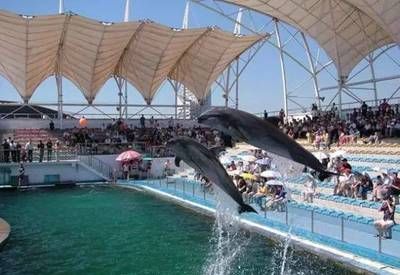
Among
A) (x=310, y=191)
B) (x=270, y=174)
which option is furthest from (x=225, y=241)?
(x=310, y=191)

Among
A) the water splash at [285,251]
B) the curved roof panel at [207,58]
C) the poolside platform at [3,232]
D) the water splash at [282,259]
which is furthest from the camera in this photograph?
the curved roof panel at [207,58]

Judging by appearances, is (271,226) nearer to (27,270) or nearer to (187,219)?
(187,219)

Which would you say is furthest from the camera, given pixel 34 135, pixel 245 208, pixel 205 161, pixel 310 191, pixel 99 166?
pixel 34 135

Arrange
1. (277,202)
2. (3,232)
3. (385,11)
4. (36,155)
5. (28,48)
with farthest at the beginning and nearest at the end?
(28,48) < (36,155) < (385,11) < (277,202) < (3,232)

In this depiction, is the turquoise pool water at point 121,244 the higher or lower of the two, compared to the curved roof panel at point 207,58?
lower

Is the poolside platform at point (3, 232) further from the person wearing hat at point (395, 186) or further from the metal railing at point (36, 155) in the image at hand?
the metal railing at point (36, 155)

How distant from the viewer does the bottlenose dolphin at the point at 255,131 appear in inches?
228

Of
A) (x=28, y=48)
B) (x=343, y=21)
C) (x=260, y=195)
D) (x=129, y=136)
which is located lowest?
(x=260, y=195)

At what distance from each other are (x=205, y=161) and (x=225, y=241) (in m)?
7.31

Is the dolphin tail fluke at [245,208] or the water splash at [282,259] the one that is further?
the water splash at [282,259]

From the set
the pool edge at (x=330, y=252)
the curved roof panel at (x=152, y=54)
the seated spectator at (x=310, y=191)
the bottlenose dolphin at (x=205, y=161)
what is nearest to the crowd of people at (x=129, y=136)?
the curved roof panel at (x=152, y=54)

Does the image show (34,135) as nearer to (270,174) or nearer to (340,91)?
(340,91)

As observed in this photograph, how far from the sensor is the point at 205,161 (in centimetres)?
686

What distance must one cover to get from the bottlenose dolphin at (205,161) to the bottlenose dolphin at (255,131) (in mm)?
920
